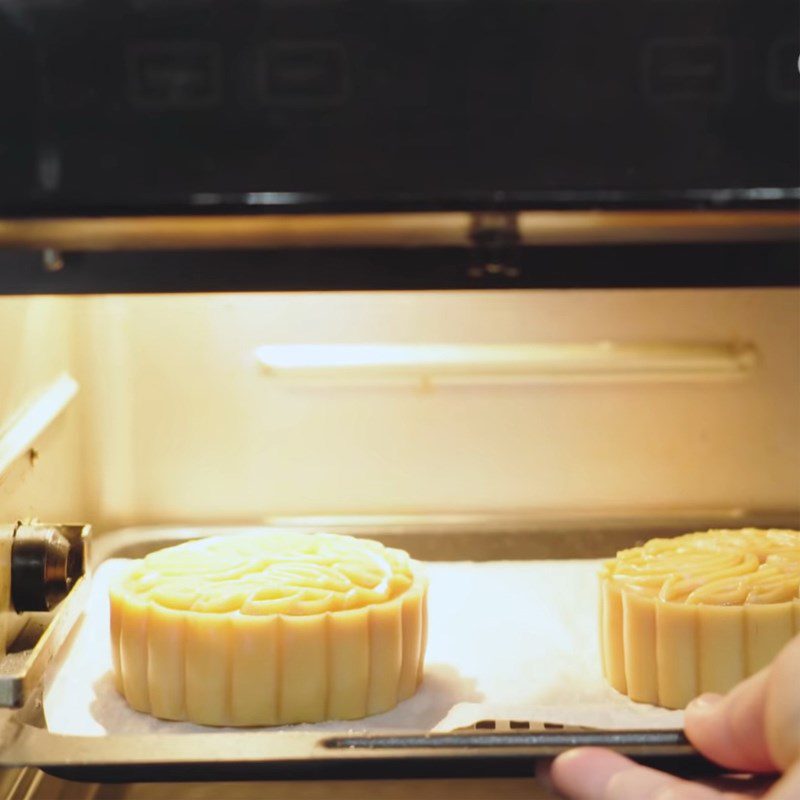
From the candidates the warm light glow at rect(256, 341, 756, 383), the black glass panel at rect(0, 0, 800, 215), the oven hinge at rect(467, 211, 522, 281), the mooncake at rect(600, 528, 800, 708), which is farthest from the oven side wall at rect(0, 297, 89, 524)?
the mooncake at rect(600, 528, 800, 708)

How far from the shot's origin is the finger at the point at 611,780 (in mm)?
978

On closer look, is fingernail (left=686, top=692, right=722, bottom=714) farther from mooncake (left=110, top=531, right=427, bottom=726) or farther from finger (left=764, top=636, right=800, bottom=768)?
mooncake (left=110, top=531, right=427, bottom=726)

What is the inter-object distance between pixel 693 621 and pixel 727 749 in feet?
1.27

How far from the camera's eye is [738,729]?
1.00m

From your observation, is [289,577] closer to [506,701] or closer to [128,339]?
[506,701]

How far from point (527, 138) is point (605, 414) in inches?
31.7

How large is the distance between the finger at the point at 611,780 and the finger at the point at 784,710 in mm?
68

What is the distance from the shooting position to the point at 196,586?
1.40 m

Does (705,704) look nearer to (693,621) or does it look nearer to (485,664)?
(693,621)

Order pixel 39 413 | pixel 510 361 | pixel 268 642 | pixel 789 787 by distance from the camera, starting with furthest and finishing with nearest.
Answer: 1. pixel 510 361
2. pixel 39 413
3. pixel 268 642
4. pixel 789 787

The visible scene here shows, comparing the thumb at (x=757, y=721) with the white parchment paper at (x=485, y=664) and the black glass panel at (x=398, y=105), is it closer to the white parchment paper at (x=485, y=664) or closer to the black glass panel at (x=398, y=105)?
the white parchment paper at (x=485, y=664)

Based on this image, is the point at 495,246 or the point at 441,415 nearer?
the point at 495,246

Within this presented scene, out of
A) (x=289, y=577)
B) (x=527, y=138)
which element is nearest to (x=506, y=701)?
(x=289, y=577)

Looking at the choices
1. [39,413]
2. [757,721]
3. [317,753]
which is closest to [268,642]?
[317,753]
